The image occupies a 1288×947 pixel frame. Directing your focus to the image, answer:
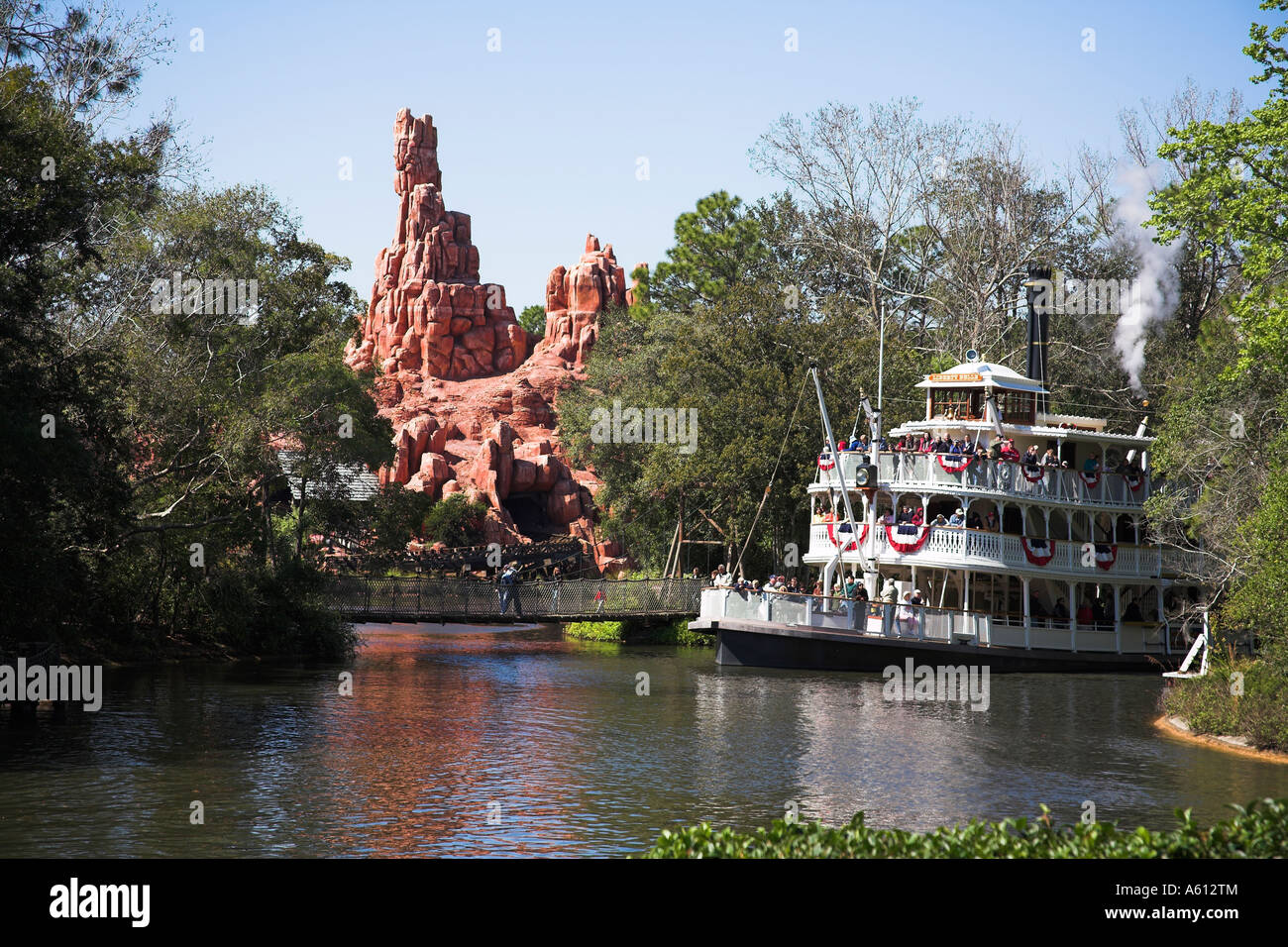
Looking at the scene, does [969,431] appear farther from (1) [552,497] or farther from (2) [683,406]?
(1) [552,497]

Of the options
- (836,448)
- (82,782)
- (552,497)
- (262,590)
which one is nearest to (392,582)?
(262,590)

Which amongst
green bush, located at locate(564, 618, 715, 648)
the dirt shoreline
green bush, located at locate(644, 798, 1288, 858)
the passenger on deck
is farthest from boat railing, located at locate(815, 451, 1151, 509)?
green bush, located at locate(644, 798, 1288, 858)

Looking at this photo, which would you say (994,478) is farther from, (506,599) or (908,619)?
(506,599)

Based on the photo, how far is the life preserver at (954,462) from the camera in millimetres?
30938

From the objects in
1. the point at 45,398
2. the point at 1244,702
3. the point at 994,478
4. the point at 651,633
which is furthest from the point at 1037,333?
the point at 45,398

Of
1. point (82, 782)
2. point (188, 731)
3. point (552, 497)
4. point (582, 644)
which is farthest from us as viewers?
point (552, 497)

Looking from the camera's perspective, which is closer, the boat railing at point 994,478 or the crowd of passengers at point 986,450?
the boat railing at point 994,478

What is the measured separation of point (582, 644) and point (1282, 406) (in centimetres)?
2438

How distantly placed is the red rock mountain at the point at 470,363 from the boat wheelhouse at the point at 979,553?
104 feet

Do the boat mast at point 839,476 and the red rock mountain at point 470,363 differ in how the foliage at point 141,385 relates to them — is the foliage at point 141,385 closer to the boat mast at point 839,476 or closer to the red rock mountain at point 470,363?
the boat mast at point 839,476

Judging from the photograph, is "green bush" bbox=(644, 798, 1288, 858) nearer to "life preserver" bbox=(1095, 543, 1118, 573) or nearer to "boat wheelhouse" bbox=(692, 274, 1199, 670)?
"boat wheelhouse" bbox=(692, 274, 1199, 670)

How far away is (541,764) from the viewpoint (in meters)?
18.3

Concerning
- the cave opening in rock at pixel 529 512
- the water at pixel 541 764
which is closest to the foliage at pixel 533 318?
the cave opening in rock at pixel 529 512

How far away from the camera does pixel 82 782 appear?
15.9 metres
